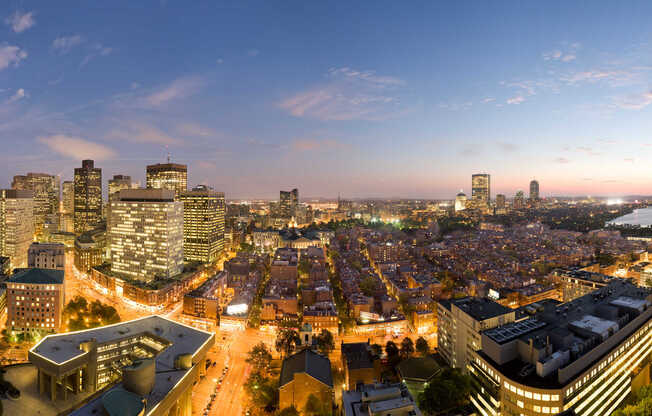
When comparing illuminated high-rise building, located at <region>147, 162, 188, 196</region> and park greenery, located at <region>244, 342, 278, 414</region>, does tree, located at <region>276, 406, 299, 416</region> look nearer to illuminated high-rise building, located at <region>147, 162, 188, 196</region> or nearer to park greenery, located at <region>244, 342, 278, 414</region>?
park greenery, located at <region>244, 342, 278, 414</region>

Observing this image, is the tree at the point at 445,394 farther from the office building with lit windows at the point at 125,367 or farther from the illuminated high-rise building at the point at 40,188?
the illuminated high-rise building at the point at 40,188

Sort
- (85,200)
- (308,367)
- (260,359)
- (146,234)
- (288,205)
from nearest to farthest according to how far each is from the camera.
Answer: (308,367) < (260,359) < (146,234) < (85,200) < (288,205)

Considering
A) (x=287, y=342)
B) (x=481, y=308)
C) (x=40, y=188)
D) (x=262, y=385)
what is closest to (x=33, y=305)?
(x=287, y=342)

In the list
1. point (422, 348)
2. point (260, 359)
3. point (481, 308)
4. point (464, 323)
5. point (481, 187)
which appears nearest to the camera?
point (464, 323)

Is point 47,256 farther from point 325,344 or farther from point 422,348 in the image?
point 422,348

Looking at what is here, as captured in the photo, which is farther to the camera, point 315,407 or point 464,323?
point 464,323

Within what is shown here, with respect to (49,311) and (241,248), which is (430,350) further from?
(241,248)

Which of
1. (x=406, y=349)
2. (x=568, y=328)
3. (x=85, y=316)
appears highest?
(x=568, y=328)

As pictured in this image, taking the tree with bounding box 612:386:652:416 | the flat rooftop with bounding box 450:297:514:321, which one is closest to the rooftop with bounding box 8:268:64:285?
the flat rooftop with bounding box 450:297:514:321
